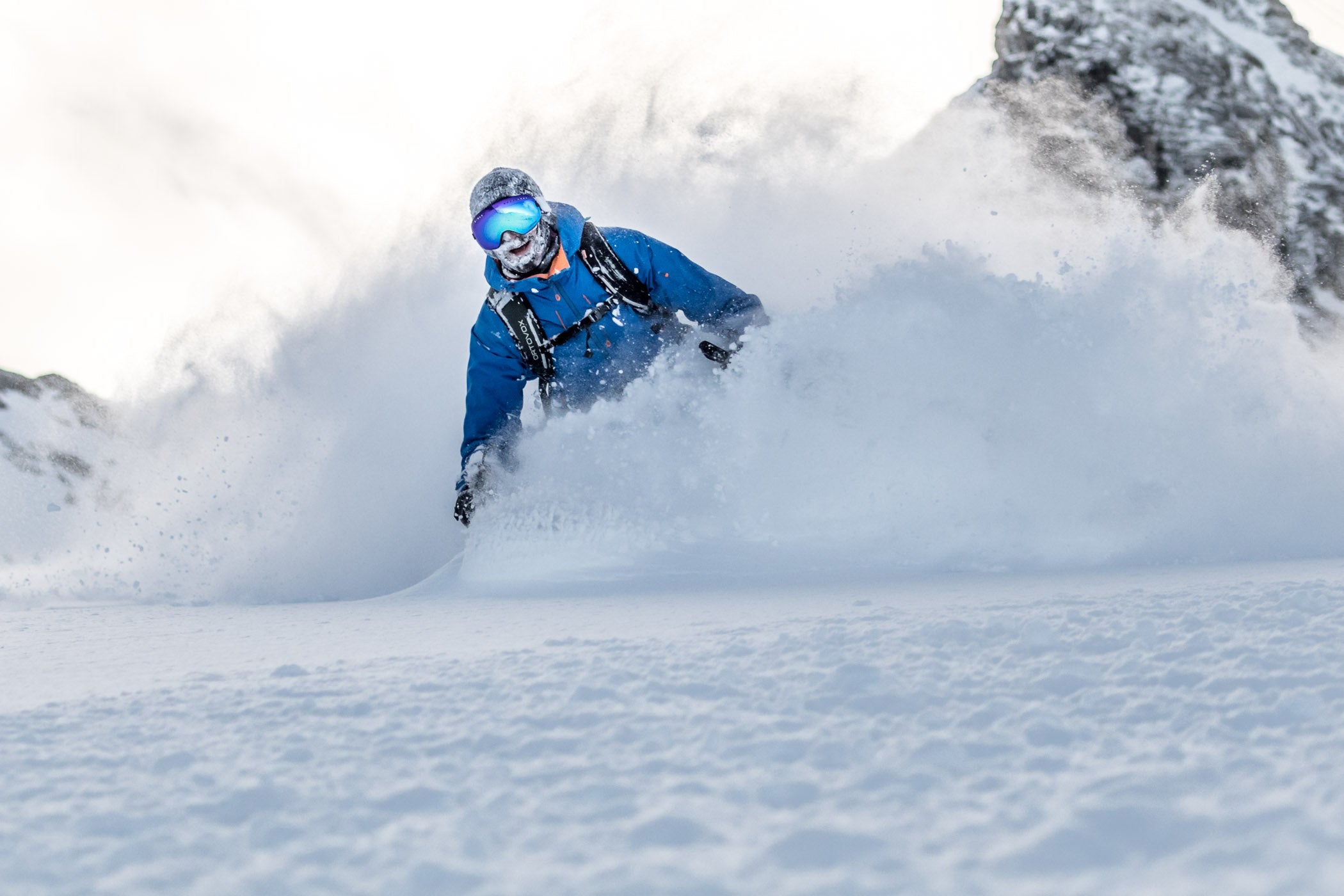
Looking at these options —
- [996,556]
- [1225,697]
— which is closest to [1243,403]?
[996,556]

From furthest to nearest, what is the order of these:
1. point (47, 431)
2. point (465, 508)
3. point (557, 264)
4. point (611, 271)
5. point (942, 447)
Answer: point (47, 431) < point (611, 271) < point (557, 264) < point (465, 508) < point (942, 447)

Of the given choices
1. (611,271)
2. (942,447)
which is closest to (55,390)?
(611,271)

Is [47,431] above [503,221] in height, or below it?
above

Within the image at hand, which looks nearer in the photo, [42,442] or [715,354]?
[715,354]

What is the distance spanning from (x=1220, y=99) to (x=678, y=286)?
15.7 metres

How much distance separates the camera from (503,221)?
424 cm

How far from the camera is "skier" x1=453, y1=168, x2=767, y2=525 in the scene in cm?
445

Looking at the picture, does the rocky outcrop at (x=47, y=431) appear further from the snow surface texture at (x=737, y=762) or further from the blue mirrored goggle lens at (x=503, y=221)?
the snow surface texture at (x=737, y=762)

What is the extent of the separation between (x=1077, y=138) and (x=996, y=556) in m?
16.1

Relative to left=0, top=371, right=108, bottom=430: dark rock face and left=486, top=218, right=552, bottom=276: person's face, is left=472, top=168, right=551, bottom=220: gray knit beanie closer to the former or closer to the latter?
left=486, top=218, right=552, bottom=276: person's face

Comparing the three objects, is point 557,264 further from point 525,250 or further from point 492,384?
point 492,384

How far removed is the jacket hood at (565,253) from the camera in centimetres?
443

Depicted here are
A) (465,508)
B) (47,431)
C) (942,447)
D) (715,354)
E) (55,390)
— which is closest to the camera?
(942,447)

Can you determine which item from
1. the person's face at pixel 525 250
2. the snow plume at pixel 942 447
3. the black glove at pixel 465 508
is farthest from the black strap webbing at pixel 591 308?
the black glove at pixel 465 508
